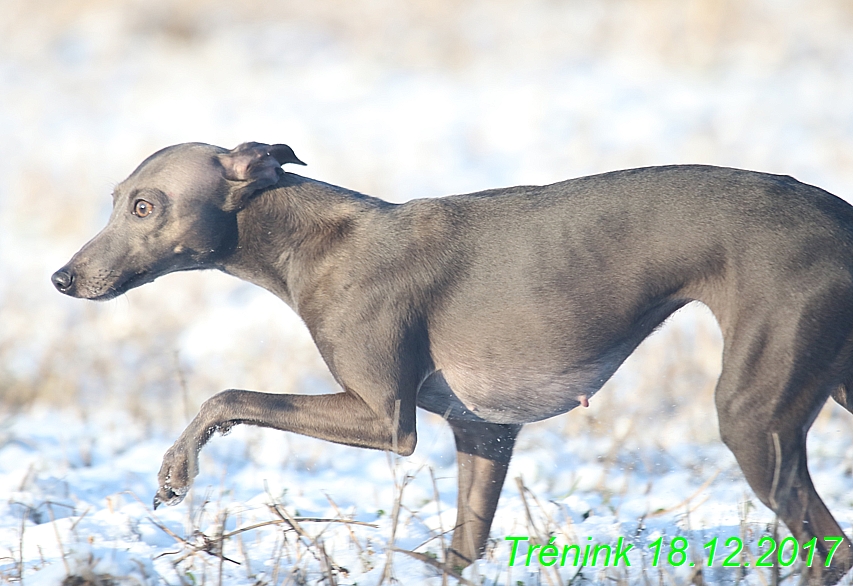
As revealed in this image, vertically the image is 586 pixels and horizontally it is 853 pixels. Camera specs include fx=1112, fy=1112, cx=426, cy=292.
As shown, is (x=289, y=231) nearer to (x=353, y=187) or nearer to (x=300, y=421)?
(x=300, y=421)

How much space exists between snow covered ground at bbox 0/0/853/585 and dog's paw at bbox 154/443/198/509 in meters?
0.09

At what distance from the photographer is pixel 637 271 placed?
160 inches

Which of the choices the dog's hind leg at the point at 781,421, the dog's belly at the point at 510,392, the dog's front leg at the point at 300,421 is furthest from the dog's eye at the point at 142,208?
the dog's hind leg at the point at 781,421

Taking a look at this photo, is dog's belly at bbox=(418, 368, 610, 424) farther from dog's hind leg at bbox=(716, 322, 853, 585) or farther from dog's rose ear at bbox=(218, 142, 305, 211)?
dog's rose ear at bbox=(218, 142, 305, 211)

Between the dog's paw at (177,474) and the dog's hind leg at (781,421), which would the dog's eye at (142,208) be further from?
the dog's hind leg at (781,421)

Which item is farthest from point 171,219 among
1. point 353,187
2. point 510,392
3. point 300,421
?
point 353,187

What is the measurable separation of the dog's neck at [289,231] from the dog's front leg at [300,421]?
0.53 meters

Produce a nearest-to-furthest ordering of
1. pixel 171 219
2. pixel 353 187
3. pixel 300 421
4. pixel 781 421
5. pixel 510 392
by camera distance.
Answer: pixel 781 421 → pixel 300 421 → pixel 510 392 → pixel 171 219 → pixel 353 187

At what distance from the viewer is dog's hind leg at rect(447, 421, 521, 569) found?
4.75 meters

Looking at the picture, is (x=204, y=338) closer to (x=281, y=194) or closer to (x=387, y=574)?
(x=281, y=194)

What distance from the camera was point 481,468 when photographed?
480 cm

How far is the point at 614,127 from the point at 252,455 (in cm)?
835

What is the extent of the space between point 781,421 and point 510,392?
1037mm

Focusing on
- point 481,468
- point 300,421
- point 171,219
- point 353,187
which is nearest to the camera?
point 300,421
